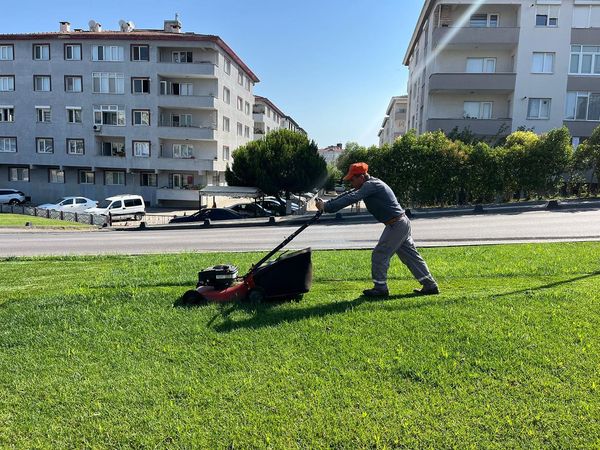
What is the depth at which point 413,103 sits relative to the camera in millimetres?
41250

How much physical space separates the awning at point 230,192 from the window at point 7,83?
2349cm

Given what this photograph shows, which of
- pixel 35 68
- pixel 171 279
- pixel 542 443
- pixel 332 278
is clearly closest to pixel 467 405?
pixel 542 443

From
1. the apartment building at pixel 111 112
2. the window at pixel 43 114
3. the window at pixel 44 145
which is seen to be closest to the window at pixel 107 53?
the apartment building at pixel 111 112

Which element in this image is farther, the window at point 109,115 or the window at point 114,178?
the window at point 114,178

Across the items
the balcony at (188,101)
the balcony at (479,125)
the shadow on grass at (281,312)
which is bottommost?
the shadow on grass at (281,312)

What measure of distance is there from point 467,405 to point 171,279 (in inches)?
203

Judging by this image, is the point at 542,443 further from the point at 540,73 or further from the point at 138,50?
the point at 138,50

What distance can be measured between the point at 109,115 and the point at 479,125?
30.5 metres

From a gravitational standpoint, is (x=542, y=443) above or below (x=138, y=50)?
below

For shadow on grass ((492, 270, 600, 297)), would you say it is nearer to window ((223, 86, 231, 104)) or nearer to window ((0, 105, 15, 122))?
window ((223, 86, 231, 104))

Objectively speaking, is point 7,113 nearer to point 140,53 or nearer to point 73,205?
point 140,53

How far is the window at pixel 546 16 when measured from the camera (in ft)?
96.8

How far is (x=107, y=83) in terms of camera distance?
37562 millimetres

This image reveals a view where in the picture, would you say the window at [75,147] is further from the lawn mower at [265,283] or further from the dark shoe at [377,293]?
the dark shoe at [377,293]
